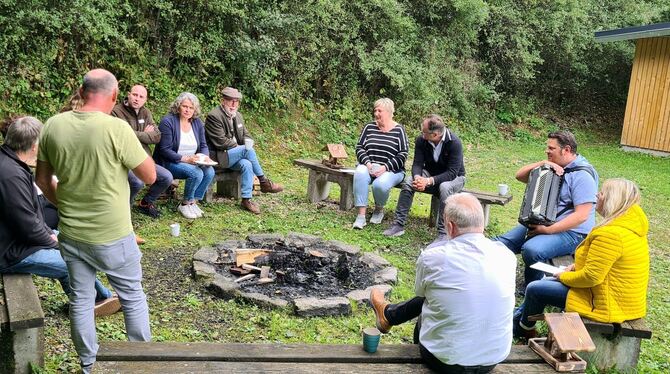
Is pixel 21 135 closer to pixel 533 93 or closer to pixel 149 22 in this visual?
pixel 149 22

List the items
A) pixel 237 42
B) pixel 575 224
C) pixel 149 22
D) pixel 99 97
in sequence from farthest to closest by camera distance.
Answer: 1. pixel 237 42
2. pixel 149 22
3. pixel 575 224
4. pixel 99 97

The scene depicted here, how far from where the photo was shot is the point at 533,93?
55.5ft

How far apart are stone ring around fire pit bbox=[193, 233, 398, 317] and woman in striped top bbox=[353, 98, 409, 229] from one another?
1.30 meters

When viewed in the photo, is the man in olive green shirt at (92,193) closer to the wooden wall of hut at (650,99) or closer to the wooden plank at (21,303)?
the wooden plank at (21,303)

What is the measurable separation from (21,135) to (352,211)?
441cm

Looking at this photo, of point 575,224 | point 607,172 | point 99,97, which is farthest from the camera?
point 607,172

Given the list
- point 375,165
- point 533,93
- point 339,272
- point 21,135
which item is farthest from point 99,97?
point 533,93

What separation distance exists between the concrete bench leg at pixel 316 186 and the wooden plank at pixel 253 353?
4642 mm

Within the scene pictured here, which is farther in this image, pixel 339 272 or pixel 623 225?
pixel 339 272

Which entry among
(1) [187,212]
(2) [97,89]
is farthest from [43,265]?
(1) [187,212]

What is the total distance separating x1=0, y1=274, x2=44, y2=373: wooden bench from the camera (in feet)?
10.1

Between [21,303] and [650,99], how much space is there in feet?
49.3

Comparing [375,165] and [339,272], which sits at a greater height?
[375,165]

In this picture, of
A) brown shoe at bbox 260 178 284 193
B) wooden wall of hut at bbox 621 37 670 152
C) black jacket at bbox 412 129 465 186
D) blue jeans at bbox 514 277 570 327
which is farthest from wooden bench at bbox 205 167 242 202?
wooden wall of hut at bbox 621 37 670 152
